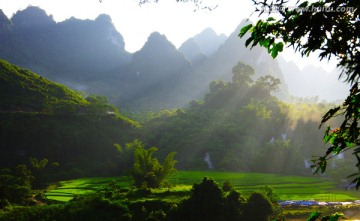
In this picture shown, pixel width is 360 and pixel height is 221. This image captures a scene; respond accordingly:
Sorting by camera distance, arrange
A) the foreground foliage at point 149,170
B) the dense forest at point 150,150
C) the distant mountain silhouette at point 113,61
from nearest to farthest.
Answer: the dense forest at point 150,150 < the foreground foliage at point 149,170 < the distant mountain silhouette at point 113,61

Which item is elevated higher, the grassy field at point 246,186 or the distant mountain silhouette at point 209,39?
the distant mountain silhouette at point 209,39

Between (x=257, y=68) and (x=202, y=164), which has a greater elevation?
(x=257, y=68)

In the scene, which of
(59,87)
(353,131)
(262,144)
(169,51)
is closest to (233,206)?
(353,131)

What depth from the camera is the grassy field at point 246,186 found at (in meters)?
20.2

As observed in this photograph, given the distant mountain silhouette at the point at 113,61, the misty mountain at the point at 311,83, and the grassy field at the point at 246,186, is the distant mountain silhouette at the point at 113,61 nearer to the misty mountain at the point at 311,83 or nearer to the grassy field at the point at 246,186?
the grassy field at the point at 246,186

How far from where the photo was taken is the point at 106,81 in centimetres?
9900

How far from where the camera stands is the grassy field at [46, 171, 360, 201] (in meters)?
20.2

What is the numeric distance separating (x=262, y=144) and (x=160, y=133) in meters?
14.5

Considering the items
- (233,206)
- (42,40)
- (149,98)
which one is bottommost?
(233,206)

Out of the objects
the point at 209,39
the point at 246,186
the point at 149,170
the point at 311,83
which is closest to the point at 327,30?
the point at 149,170

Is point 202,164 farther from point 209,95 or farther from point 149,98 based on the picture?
point 149,98

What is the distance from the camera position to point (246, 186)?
24453mm

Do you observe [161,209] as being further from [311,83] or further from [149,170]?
[311,83]

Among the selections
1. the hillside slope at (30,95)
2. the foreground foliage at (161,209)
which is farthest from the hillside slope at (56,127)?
the foreground foliage at (161,209)
